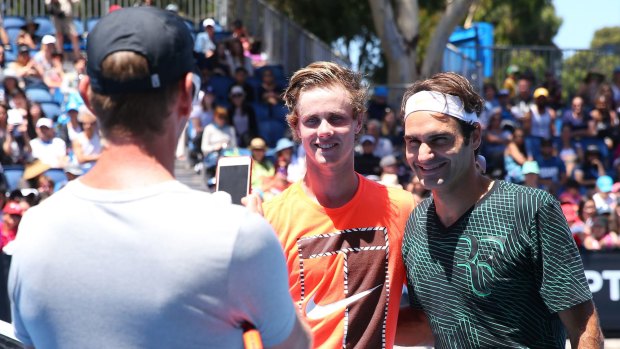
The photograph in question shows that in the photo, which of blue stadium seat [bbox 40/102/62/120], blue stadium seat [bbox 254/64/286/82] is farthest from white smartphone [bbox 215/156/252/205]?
blue stadium seat [bbox 254/64/286/82]

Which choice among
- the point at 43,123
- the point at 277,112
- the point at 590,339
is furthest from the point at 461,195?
the point at 277,112

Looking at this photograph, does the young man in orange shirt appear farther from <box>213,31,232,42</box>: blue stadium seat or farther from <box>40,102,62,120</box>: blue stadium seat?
<box>213,31,232,42</box>: blue stadium seat

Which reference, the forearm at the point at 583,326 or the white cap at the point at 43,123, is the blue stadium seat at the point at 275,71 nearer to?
the white cap at the point at 43,123

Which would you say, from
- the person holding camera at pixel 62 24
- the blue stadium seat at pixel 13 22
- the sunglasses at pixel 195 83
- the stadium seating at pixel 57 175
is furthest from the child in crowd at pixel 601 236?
the blue stadium seat at pixel 13 22

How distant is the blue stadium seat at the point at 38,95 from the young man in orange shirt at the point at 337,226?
11.7 metres

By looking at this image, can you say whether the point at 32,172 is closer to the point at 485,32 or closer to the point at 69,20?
the point at 69,20

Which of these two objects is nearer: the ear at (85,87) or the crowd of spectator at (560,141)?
the ear at (85,87)

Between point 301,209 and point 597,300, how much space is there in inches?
269

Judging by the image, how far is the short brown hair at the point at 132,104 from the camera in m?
1.98

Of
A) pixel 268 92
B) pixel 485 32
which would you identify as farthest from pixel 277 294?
pixel 485 32

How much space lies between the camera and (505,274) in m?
3.27

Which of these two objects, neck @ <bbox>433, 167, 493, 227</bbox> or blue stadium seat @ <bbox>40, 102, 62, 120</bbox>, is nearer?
neck @ <bbox>433, 167, 493, 227</bbox>

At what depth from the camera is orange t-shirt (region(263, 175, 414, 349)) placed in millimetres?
3725

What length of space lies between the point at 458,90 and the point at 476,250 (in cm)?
58
